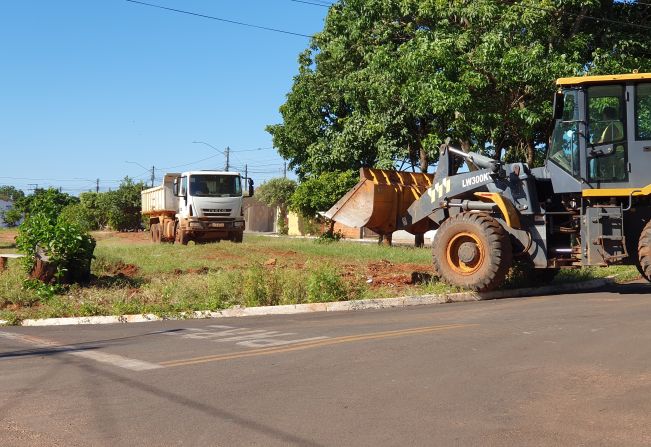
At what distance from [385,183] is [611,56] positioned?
9.06m

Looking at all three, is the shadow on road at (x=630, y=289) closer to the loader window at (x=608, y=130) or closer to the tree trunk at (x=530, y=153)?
the loader window at (x=608, y=130)

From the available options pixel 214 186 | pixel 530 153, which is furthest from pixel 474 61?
pixel 214 186

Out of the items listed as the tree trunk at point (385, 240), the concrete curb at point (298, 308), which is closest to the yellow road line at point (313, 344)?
the concrete curb at point (298, 308)

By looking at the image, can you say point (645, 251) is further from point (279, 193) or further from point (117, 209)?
point (117, 209)

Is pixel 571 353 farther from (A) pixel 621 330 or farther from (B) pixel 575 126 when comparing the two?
(B) pixel 575 126

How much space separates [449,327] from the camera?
9.70 metres

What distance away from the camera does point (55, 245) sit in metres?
14.2

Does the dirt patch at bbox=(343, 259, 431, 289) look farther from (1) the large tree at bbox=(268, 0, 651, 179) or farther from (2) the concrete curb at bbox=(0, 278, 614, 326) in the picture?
(1) the large tree at bbox=(268, 0, 651, 179)

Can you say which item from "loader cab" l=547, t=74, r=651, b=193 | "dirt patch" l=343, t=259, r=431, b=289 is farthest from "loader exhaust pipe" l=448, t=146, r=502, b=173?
"dirt patch" l=343, t=259, r=431, b=289

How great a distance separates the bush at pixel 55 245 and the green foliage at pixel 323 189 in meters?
17.9

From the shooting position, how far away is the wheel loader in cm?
1252

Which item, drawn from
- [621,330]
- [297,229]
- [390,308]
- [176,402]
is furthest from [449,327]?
[297,229]

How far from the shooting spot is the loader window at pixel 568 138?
12.8 m

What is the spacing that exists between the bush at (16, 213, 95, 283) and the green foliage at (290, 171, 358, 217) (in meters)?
17.9
